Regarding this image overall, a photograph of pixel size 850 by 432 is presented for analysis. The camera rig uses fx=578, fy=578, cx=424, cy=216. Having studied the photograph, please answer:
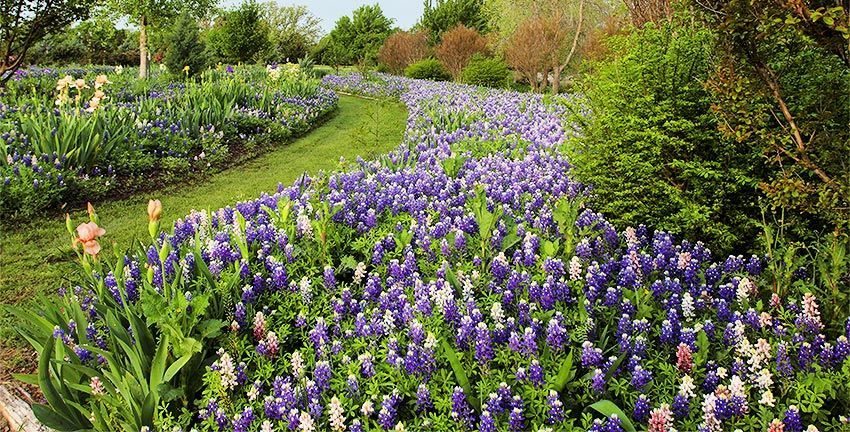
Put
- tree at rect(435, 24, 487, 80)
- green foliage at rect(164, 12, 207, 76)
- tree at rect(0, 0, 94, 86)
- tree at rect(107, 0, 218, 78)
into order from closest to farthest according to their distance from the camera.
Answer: tree at rect(0, 0, 94, 86) → tree at rect(107, 0, 218, 78) → green foliage at rect(164, 12, 207, 76) → tree at rect(435, 24, 487, 80)

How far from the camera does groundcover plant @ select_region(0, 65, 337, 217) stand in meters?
6.08

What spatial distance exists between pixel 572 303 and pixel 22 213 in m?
5.43

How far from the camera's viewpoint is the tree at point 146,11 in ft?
50.2

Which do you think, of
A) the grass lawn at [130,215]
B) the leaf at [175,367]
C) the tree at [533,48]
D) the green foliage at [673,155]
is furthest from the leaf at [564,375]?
the tree at [533,48]

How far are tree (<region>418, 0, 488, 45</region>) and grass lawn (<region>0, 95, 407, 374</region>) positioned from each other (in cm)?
2218

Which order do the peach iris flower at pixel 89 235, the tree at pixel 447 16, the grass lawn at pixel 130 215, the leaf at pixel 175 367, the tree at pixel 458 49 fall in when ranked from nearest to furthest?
1. the leaf at pixel 175 367
2. the peach iris flower at pixel 89 235
3. the grass lawn at pixel 130 215
4. the tree at pixel 458 49
5. the tree at pixel 447 16

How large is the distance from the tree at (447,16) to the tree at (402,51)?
165cm

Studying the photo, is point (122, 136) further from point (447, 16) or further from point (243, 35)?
point (447, 16)

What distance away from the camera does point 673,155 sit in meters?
4.24

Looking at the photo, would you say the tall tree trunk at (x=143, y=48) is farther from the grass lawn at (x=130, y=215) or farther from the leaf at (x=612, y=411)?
the leaf at (x=612, y=411)

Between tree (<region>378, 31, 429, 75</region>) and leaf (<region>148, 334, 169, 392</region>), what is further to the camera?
tree (<region>378, 31, 429, 75</region>)

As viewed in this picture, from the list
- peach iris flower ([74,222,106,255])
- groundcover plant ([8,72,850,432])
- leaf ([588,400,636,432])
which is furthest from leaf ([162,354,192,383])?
leaf ([588,400,636,432])

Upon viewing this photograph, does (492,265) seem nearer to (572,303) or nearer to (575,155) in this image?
(572,303)

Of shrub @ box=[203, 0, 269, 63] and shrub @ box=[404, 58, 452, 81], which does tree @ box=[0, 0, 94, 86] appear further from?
shrub @ box=[404, 58, 452, 81]
